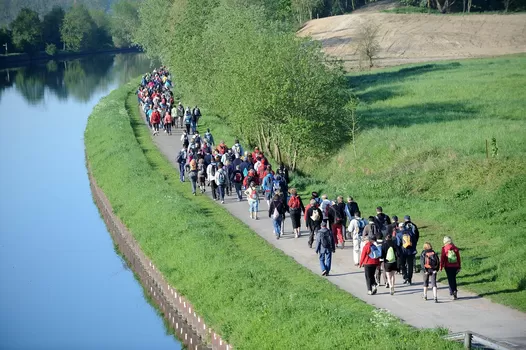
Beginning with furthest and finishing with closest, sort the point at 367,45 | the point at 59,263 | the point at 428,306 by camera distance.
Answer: the point at 367,45 → the point at 59,263 → the point at 428,306

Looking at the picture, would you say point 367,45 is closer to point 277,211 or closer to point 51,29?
point 277,211

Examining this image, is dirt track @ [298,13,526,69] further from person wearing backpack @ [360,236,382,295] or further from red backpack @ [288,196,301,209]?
person wearing backpack @ [360,236,382,295]

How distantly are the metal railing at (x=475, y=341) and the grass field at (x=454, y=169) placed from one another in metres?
3.94

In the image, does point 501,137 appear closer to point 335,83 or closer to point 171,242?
point 335,83

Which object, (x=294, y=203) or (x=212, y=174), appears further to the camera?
(x=212, y=174)

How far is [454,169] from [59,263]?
15.4 m

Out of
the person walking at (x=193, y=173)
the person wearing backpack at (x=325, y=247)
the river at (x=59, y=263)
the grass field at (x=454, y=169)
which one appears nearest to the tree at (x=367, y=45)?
the grass field at (x=454, y=169)

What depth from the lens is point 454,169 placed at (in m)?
32.9

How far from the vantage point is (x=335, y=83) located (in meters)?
41.8

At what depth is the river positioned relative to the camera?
2606cm

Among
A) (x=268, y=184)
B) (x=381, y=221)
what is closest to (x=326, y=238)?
(x=381, y=221)

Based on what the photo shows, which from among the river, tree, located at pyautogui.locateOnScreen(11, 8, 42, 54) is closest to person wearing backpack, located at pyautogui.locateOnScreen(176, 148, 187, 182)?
the river

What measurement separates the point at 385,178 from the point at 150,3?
61.9 meters

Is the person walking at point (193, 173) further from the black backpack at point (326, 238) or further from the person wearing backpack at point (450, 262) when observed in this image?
the person wearing backpack at point (450, 262)
